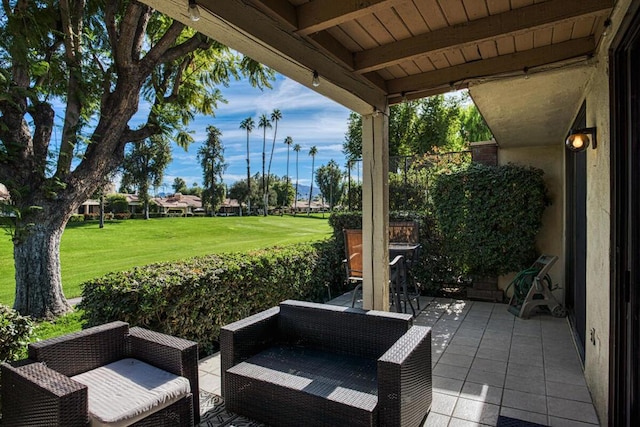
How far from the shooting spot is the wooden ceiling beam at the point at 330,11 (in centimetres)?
185

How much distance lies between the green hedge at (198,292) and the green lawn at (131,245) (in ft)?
14.5

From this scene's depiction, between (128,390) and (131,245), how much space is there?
1974 centimetres

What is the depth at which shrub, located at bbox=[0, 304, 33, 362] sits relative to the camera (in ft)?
6.77

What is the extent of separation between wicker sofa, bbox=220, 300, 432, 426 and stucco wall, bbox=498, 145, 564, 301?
4.18 meters

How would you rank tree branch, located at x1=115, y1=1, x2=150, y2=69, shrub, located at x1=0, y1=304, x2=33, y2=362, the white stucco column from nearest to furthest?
shrub, located at x1=0, y1=304, x2=33, y2=362 < the white stucco column < tree branch, located at x1=115, y1=1, x2=150, y2=69

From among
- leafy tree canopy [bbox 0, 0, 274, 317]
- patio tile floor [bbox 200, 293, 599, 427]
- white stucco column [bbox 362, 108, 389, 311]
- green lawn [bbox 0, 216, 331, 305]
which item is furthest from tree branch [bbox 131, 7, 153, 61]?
patio tile floor [bbox 200, 293, 599, 427]

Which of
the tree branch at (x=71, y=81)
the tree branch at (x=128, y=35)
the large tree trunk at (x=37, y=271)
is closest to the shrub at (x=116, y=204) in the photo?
the tree branch at (x=71, y=81)

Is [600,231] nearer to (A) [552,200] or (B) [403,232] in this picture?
(B) [403,232]

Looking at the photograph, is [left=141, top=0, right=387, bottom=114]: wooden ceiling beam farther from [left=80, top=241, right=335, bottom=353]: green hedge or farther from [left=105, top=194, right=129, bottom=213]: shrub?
[left=105, top=194, right=129, bottom=213]: shrub

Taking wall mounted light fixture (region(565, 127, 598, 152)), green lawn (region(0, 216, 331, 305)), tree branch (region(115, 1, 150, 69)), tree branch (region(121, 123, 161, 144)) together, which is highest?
tree branch (region(115, 1, 150, 69))

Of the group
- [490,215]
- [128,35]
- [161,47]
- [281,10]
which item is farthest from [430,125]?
[281,10]

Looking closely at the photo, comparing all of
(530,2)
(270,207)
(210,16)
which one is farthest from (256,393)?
(270,207)

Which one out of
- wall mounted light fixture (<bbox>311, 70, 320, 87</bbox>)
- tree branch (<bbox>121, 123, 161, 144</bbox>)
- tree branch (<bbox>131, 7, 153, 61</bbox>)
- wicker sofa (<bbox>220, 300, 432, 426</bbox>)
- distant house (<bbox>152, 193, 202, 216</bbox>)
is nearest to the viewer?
wicker sofa (<bbox>220, 300, 432, 426</bbox>)

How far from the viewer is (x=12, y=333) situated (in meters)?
2.09
